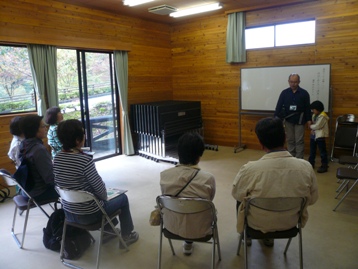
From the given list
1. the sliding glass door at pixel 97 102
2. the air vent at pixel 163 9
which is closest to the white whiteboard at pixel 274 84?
the air vent at pixel 163 9

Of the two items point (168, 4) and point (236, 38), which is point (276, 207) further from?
point (236, 38)

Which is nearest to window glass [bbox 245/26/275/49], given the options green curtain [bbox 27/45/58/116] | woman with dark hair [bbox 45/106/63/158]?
green curtain [bbox 27/45/58/116]

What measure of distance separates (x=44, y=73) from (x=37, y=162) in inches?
92.9

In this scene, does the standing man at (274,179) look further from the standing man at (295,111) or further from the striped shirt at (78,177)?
the standing man at (295,111)

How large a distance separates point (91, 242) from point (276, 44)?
4679 millimetres

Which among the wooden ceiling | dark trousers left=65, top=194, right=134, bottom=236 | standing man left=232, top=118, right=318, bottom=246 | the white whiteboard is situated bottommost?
dark trousers left=65, top=194, right=134, bottom=236

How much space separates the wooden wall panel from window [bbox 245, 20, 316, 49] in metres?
0.10

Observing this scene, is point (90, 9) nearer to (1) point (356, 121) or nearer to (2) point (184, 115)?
(2) point (184, 115)

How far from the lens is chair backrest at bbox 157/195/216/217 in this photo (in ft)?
6.09

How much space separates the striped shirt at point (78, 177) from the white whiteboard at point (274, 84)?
4210 mm

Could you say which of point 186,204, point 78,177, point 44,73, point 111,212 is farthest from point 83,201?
point 44,73

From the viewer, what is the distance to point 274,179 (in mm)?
1833

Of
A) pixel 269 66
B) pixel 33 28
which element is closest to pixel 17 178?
pixel 33 28

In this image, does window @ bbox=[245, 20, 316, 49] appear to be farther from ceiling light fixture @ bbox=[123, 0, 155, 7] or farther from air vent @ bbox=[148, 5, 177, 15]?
ceiling light fixture @ bbox=[123, 0, 155, 7]
